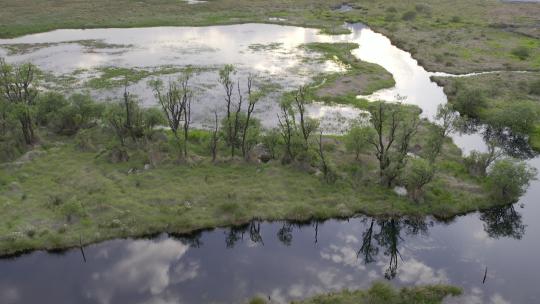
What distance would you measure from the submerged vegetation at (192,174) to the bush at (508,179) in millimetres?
190

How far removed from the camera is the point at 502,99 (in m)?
89.2

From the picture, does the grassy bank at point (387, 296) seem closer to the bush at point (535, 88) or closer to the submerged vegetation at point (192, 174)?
the submerged vegetation at point (192, 174)

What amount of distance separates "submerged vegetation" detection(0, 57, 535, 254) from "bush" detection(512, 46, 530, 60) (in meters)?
63.6

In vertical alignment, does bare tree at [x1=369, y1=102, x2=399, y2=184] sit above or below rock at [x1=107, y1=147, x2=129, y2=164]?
above

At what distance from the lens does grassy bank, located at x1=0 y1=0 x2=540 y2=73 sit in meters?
120

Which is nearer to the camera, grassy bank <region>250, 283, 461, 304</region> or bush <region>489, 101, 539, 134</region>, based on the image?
grassy bank <region>250, 283, 461, 304</region>

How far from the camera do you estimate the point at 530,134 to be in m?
76.5

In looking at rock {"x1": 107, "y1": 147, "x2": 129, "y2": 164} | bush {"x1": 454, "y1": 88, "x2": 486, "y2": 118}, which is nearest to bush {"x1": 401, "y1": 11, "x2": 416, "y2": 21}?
bush {"x1": 454, "y1": 88, "x2": 486, "y2": 118}

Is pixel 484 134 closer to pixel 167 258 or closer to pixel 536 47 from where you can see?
pixel 167 258

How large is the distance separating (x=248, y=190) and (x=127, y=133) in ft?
79.1

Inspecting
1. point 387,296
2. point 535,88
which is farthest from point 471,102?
point 387,296

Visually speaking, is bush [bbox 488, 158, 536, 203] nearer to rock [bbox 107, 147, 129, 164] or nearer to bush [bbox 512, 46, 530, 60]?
rock [bbox 107, 147, 129, 164]

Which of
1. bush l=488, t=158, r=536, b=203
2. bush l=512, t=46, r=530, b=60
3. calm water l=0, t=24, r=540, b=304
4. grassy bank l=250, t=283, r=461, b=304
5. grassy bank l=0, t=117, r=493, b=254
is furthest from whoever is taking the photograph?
bush l=512, t=46, r=530, b=60

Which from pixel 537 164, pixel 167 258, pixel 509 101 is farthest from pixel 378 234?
pixel 509 101
